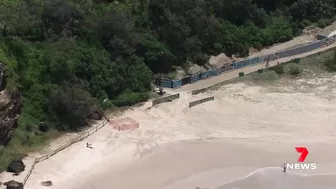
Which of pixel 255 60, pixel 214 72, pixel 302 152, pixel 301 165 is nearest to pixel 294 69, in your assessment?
pixel 255 60

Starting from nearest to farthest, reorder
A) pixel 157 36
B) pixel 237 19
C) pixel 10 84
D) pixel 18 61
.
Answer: pixel 10 84, pixel 18 61, pixel 157 36, pixel 237 19

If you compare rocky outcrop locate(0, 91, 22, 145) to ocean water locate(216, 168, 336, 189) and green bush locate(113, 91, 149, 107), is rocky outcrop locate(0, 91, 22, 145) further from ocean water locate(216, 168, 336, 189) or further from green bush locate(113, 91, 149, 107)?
ocean water locate(216, 168, 336, 189)

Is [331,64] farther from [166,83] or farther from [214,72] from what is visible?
[166,83]

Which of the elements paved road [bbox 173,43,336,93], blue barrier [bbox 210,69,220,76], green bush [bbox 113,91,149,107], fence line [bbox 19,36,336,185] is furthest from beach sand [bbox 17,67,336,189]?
blue barrier [bbox 210,69,220,76]

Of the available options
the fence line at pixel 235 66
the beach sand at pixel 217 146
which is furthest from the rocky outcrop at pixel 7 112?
the fence line at pixel 235 66

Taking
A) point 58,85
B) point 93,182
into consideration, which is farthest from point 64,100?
point 93,182

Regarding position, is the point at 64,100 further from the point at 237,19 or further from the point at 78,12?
the point at 237,19

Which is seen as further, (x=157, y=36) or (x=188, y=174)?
(x=157, y=36)

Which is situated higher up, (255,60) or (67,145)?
(255,60)
